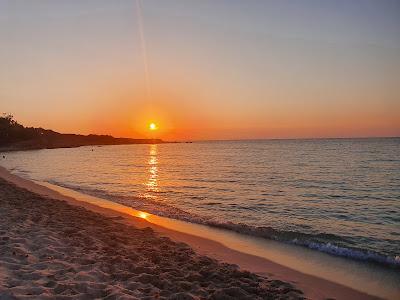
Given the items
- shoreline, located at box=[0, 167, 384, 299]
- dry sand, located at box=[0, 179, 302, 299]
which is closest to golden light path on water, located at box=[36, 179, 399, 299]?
shoreline, located at box=[0, 167, 384, 299]

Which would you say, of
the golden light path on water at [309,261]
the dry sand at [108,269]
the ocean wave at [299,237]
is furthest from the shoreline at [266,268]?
the ocean wave at [299,237]

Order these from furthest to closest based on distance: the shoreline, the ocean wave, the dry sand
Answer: the ocean wave, the shoreline, the dry sand

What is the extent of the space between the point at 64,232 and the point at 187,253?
141 inches

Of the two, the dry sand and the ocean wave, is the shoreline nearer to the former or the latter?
the dry sand

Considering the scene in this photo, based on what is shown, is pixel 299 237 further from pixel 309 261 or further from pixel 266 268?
pixel 266 268

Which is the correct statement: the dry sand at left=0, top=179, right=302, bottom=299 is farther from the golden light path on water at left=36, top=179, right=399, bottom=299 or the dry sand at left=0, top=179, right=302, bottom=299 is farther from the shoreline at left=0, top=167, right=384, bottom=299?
the golden light path on water at left=36, top=179, right=399, bottom=299

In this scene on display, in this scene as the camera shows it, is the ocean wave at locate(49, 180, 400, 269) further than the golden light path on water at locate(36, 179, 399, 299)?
Yes

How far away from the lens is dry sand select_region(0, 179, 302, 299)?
6707mm

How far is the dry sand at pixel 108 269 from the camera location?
6.71 metres

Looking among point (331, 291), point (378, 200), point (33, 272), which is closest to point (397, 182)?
point (378, 200)

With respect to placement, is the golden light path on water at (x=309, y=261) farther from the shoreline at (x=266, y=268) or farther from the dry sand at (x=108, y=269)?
the dry sand at (x=108, y=269)

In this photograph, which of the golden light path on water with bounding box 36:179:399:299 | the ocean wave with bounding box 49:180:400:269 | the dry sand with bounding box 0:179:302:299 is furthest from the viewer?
the ocean wave with bounding box 49:180:400:269

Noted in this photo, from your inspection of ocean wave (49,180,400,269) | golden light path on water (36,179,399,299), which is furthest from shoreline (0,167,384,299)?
ocean wave (49,180,400,269)

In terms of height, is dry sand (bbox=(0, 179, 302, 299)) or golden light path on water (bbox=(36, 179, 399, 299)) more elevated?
dry sand (bbox=(0, 179, 302, 299))
